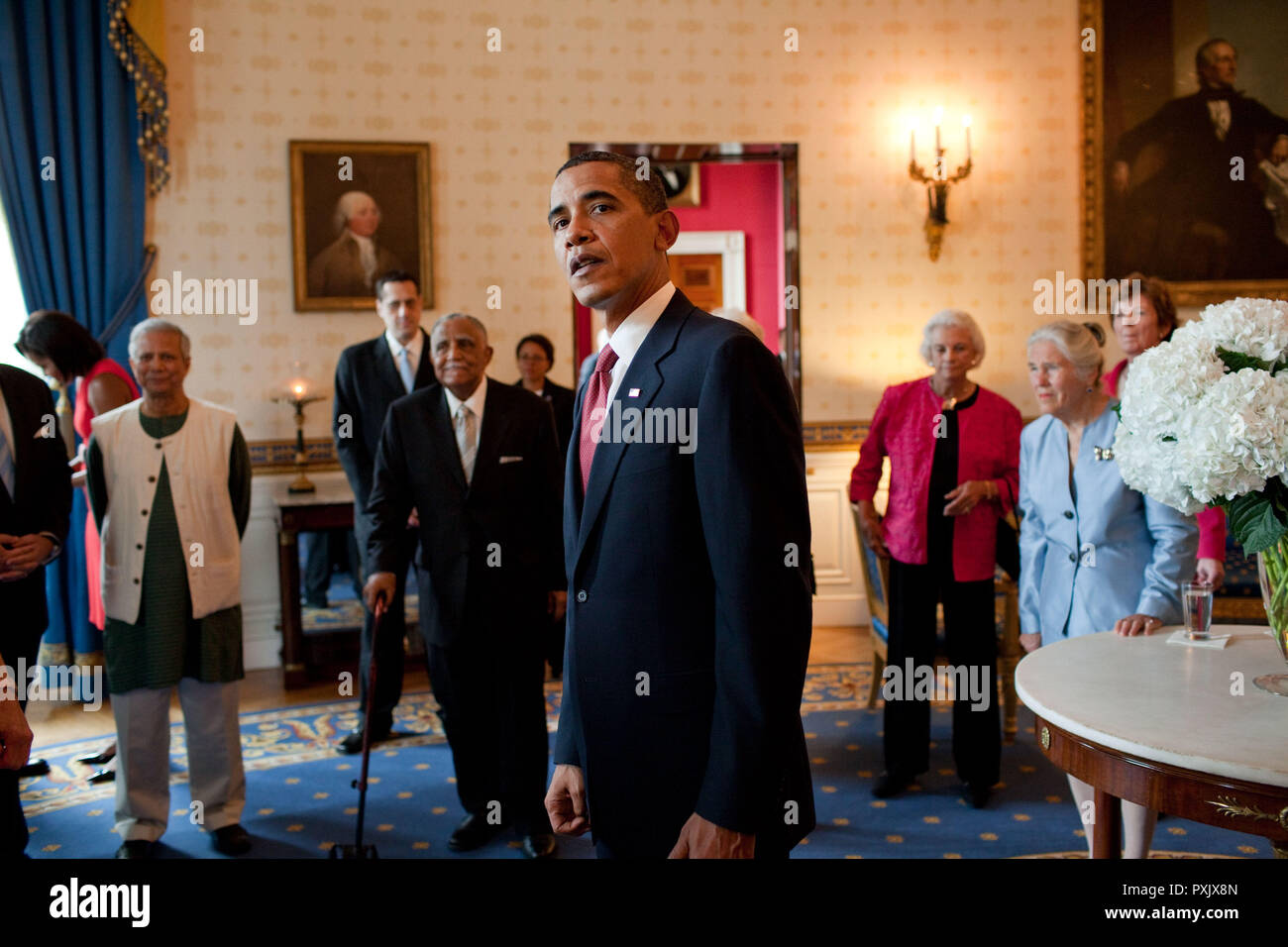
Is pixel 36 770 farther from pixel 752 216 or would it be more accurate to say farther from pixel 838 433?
pixel 752 216

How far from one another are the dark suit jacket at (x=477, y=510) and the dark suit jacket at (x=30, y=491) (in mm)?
957

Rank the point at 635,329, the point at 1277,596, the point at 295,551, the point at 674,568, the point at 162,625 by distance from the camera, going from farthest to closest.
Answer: the point at 295,551 < the point at 162,625 < the point at 1277,596 < the point at 635,329 < the point at 674,568

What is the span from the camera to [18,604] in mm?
3182

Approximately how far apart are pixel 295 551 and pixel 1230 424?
15.1 ft

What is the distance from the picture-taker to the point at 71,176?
220 inches

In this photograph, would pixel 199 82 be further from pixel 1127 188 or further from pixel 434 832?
pixel 1127 188

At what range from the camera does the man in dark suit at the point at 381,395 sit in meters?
4.50

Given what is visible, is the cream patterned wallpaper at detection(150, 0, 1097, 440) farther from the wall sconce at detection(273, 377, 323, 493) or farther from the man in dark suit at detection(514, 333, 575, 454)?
the man in dark suit at detection(514, 333, 575, 454)

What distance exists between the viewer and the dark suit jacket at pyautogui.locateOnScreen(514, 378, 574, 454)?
5512mm

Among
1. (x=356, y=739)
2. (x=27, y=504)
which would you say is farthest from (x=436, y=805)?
(x=27, y=504)

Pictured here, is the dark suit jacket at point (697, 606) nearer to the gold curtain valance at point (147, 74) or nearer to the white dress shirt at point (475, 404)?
the white dress shirt at point (475, 404)

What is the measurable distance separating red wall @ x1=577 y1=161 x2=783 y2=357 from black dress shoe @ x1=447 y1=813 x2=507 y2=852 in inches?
251

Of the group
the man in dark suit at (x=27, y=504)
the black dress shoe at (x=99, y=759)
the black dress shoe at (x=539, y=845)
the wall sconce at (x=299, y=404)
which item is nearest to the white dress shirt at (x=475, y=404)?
the man in dark suit at (x=27, y=504)

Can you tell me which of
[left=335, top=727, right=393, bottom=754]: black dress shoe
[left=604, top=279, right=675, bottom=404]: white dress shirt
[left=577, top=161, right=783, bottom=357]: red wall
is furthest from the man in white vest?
[left=577, top=161, right=783, bottom=357]: red wall
